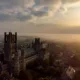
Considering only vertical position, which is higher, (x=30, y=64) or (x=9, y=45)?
(x=9, y=45)

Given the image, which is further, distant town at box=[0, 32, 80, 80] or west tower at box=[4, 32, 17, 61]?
west tower at box=[4, 32, 17, 61]

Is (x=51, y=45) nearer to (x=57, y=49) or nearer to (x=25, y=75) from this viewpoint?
(x=57, y=49)

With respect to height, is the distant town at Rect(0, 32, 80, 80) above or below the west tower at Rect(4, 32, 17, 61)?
below

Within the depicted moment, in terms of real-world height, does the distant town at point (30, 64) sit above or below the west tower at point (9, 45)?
below

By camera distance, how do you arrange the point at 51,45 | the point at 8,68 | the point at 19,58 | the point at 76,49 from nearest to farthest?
the point at 8,68 < the point at 19,58 < the point at 51,45 < the point at 76,49

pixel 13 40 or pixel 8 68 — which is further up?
pixel 13 40

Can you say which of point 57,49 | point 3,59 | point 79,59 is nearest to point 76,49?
point 57,49

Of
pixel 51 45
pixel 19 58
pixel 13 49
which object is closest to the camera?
pixel 19 58

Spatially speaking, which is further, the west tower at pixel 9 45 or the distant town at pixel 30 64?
the west tower at pixel 9 45
